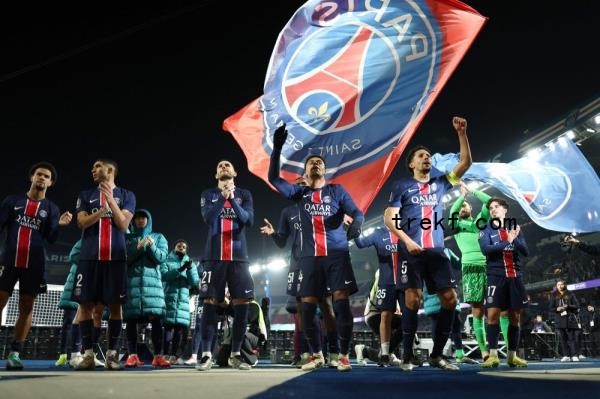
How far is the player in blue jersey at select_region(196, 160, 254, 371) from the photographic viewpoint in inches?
209

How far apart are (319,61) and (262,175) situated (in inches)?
95.5

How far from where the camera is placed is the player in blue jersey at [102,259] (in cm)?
497

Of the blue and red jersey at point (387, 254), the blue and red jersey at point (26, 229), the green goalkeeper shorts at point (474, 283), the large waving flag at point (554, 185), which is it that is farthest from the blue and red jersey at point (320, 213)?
the large waving flag at point (554, 185)

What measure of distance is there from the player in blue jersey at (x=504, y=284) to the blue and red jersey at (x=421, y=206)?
1.68m

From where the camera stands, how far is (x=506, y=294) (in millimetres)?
6172

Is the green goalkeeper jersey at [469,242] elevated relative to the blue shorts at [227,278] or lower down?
elevated

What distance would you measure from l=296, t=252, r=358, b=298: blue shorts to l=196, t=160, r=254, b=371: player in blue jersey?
77 cm

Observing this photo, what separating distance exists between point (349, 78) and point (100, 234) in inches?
211

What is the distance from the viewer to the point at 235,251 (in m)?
5.44

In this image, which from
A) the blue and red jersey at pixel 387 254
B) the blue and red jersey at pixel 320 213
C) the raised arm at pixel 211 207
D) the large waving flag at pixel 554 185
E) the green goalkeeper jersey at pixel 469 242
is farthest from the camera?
the large waving flag at pixel 554 185

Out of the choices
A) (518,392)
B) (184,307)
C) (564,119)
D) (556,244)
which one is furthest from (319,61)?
(556,244)

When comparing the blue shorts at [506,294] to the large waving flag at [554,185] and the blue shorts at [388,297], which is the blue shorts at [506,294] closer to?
the blue shorts at [388,297]

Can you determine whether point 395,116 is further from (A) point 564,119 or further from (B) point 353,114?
(A) point 564,119

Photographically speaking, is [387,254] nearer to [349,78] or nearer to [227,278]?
[227,278]
